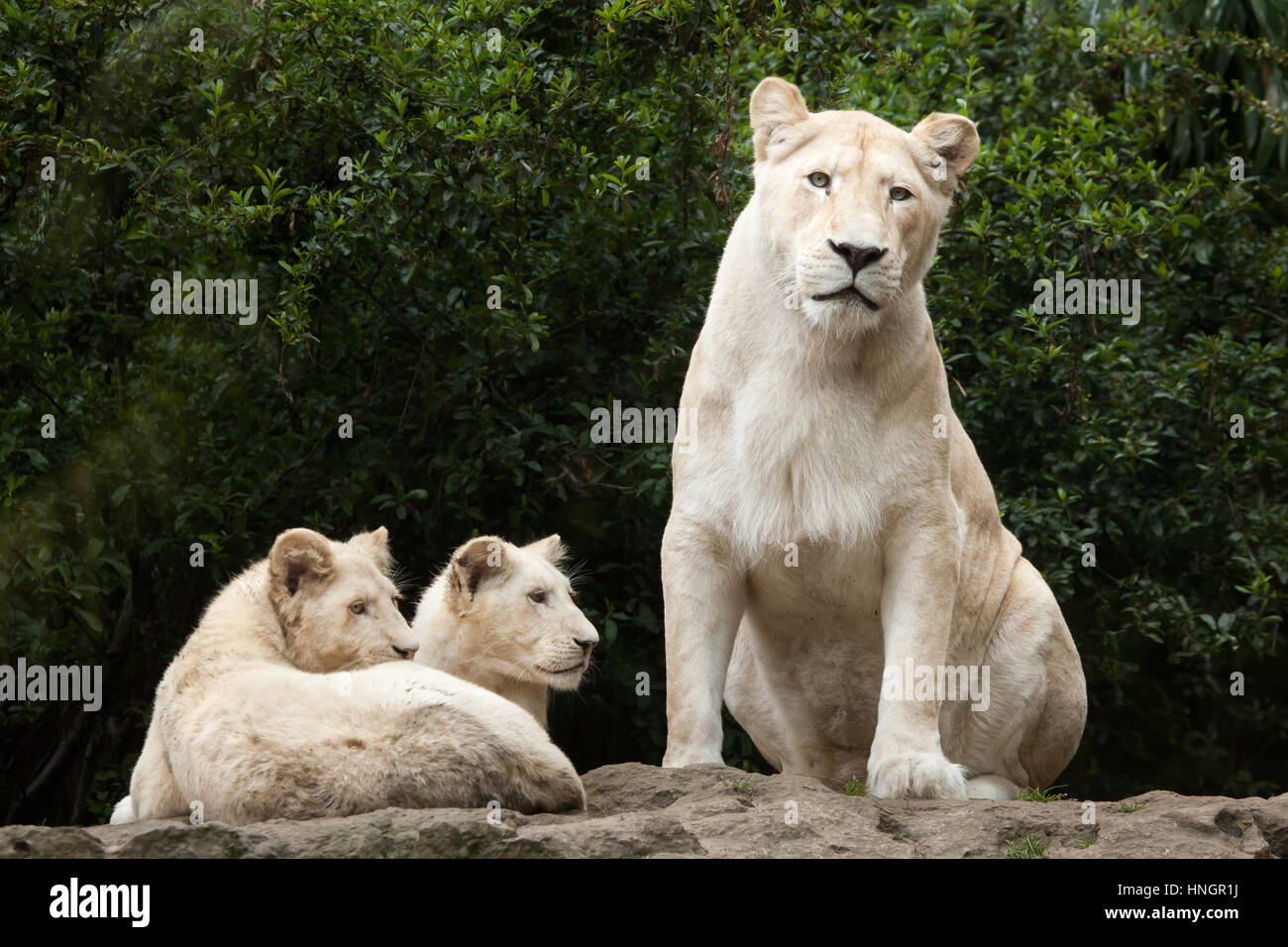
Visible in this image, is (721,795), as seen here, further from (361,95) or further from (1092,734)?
(1092,734)

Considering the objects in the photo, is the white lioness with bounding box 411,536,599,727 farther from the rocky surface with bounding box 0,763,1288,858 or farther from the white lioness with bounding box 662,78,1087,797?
the rocky surface with bounding box 0,763,1288,858

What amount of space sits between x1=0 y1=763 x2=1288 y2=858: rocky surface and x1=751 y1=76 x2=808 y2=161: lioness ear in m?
2.52

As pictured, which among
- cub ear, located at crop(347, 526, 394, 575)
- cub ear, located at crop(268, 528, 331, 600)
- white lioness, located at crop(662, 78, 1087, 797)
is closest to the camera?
cub ear, located at crop(268, 528, 331, 600)

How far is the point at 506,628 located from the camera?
6.09 meters

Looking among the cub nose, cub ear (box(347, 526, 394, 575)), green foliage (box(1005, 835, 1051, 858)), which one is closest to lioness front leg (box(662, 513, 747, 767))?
cub ear (box(347, 526, 394, 575))

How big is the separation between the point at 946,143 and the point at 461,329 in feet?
9.60

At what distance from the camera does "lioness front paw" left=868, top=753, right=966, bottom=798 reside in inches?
222

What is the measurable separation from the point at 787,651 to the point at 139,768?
8.56 ft

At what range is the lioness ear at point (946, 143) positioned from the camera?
6.09 meters

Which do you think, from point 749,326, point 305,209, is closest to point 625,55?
point 305,209

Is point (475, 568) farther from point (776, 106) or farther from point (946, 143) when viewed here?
Result: point (946, 143)

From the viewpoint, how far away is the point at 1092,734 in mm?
10375

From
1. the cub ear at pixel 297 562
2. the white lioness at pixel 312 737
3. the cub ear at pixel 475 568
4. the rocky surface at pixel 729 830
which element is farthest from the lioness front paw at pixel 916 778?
the cub ear at pixel 297 562

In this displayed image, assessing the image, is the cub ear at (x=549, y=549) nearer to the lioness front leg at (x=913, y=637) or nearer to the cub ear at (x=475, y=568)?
the cub ear at (x=475, y=568)
